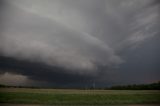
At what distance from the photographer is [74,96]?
31.9 feet

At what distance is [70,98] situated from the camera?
9.66 meters

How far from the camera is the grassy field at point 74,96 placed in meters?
9.03

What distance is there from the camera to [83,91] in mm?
9812

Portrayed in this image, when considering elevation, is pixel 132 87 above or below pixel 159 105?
above

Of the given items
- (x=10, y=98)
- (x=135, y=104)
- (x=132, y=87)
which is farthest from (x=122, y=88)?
(x=10, y=98)

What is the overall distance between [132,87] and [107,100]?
1376 mm

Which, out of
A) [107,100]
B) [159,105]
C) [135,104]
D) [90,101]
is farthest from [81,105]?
[159,105]

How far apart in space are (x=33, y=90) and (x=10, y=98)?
932 millimetres

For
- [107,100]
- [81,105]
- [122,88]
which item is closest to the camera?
[81,105]

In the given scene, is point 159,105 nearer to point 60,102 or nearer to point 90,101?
point 90,101

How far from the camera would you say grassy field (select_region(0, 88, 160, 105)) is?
29.6 ft

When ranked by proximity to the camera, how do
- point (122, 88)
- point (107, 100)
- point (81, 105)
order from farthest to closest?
1. point (122, 88)
2. point (107, 100)
3. point (81, 105)

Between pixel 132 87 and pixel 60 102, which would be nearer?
pixel 60 102

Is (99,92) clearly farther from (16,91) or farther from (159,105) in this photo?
(16,91)
